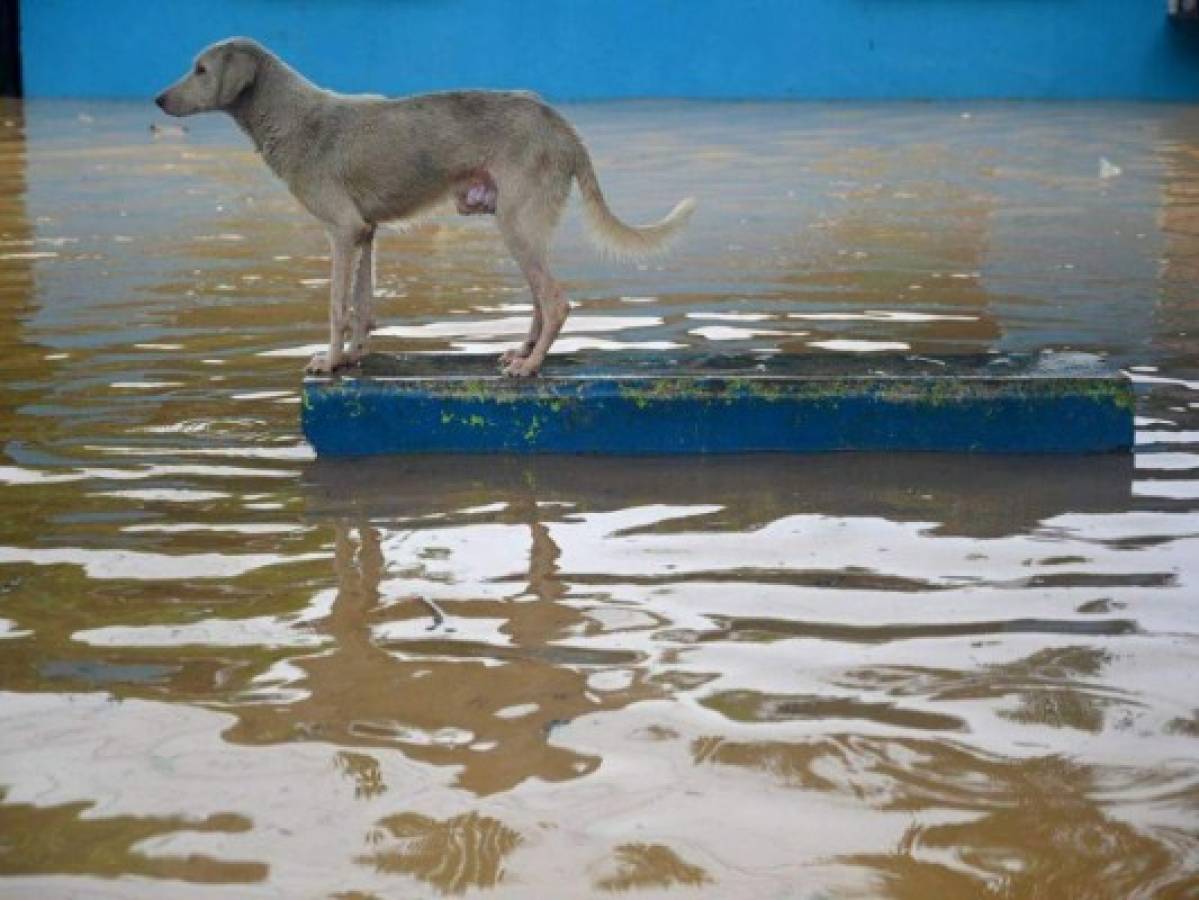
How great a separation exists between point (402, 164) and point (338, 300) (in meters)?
0.45

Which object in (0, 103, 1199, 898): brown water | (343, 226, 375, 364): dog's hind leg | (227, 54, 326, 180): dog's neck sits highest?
(227, 54, 326, 180): dog's neck

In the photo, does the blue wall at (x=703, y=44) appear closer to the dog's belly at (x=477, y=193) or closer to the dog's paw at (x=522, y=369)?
the dog's belly at (x=477, y=193)

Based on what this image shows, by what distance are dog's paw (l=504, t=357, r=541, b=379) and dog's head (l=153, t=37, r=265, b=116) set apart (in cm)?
123

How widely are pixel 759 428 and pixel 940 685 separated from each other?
6.70ft

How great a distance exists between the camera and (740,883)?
110 inches

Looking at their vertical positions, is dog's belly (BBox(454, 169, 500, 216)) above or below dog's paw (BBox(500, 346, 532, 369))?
above

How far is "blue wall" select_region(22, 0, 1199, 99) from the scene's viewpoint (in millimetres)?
21938

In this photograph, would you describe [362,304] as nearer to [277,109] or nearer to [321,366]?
[321,366]

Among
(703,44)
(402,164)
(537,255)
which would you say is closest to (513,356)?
(537,255)

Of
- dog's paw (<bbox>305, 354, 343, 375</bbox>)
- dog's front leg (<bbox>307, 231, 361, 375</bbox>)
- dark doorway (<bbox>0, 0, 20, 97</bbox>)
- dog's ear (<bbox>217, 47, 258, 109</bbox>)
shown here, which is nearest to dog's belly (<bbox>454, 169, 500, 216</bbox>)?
dog's front leg (<bbox>307, 231, 361, 375</bbox>)

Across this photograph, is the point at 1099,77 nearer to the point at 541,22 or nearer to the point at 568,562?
the point at 541,22

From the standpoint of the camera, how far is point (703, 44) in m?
22.5

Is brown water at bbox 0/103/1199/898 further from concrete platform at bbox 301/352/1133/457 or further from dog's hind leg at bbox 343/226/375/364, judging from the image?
dog's hind leg at bbox 343/226/375/364

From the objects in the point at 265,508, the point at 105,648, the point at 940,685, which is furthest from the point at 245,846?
the point at 265,508
